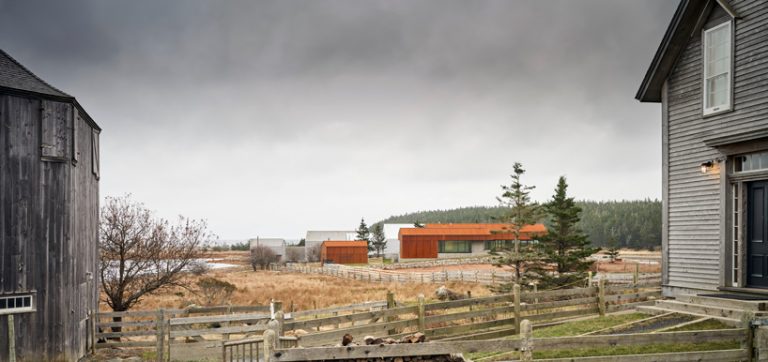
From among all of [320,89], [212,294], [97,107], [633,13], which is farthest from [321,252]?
[633,13]

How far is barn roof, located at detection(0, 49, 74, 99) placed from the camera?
46.2 feet

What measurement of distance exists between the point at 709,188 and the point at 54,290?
17398 mm

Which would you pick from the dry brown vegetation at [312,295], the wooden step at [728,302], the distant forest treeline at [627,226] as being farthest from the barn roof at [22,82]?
the distant forest treeline at [627,226]

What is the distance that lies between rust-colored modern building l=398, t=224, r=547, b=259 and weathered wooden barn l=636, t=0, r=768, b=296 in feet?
159

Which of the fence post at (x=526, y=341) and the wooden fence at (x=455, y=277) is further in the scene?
the wooden fence at (x=455, y=277)

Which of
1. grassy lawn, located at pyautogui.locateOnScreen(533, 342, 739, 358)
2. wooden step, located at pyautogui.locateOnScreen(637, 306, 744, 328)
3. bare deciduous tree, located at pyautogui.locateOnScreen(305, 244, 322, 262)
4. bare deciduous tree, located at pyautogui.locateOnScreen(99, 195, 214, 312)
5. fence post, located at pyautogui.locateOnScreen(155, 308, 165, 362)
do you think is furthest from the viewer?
bare deciduous tree, located at pyautogui.locateOnScreen(305, 244, 322, 262)

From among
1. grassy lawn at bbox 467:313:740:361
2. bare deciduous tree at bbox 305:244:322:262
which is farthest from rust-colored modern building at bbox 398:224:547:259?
grassy lawn at bbox 467:313:740:361

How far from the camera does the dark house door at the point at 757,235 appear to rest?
1226 cm

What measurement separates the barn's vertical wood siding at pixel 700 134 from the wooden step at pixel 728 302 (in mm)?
745

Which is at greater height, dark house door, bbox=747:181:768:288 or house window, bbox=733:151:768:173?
house window, bbox=733:151:768:173

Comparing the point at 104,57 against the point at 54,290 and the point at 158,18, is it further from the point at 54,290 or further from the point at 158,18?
the point at 54,290

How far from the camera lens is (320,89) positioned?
46.9m

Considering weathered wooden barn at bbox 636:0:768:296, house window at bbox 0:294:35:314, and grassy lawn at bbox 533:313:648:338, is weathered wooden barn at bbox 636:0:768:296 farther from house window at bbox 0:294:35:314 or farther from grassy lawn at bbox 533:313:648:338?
house window at bbox 0:294:35:314

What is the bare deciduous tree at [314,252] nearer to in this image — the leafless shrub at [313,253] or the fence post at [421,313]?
the leafless shrub at [313,253]
